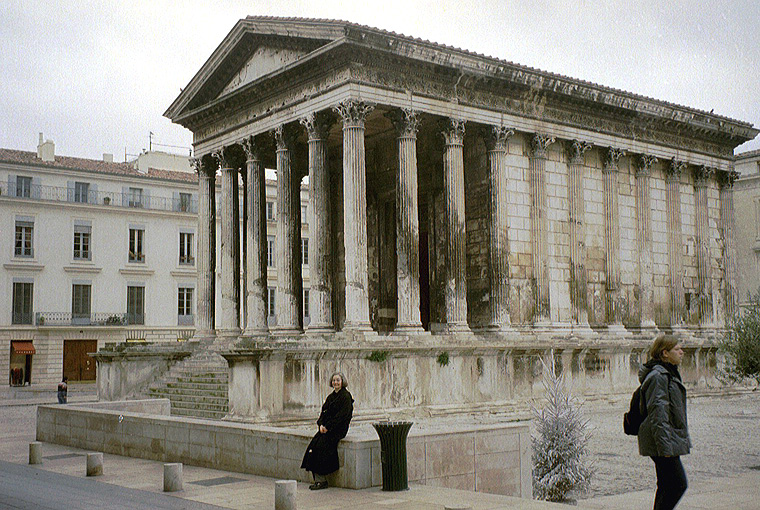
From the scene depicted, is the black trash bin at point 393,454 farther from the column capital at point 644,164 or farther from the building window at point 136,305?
the building window at point 136,305

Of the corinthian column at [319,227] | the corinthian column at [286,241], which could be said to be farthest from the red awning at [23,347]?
the corinthian column at [319,227]

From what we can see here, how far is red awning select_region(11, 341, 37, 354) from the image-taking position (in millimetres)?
43375

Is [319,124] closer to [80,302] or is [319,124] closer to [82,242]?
[82,242]

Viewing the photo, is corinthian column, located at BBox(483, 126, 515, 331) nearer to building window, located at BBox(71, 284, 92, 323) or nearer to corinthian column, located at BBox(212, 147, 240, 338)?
corinthian column, located at BBox(212, 147, 240, 338)

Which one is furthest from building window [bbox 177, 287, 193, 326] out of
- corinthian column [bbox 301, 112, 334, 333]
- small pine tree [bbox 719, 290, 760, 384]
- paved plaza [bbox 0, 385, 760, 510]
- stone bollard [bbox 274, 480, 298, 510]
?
stone bollard [bbox 274, 480, 298, 510]

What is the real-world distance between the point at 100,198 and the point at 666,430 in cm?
4296

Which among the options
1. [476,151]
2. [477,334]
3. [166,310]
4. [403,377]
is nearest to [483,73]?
[476,151]

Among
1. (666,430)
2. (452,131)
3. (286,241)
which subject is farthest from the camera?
(286,241)

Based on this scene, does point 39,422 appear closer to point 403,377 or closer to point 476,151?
point 403,377

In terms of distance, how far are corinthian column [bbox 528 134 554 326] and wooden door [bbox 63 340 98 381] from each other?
2741 cm

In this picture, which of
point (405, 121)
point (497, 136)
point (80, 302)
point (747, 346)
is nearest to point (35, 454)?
point (405, 121)

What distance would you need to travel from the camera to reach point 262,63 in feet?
84.4

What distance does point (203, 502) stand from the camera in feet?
33.7

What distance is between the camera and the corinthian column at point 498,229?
25172mm
